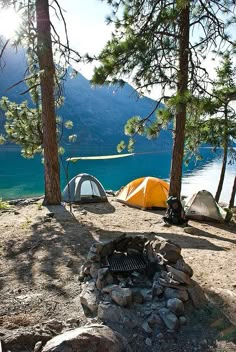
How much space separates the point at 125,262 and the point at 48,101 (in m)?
6.88

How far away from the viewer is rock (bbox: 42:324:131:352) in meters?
2.76

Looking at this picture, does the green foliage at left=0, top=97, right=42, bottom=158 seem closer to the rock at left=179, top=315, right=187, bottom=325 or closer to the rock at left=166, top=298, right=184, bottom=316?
the rock at left=166, top=298, right=184, bottom=316

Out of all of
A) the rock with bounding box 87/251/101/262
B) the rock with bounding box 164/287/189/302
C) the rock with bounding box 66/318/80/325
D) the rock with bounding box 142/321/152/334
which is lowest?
the rock with bounding box 66/318/80/325

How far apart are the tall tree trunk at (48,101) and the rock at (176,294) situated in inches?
284

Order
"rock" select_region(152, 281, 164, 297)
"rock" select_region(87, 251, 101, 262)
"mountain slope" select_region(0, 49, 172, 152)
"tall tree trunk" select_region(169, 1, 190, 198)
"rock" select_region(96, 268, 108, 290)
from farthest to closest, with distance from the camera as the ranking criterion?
1. "mountain slope" select_region(0, 49, 172, 152)
2. "tall tree trunk" select_region(169, 1, 190, 198)
3. "rock" select_region(87, 251, 101, 262)
4. "rock" select_region(96, 268, 108, 290)
5. "rock" select_region(152, 281, 164, 297)

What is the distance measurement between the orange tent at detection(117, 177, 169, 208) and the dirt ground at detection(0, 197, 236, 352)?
2174 millimetres

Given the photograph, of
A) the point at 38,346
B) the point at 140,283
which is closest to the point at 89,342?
the point at 38,346

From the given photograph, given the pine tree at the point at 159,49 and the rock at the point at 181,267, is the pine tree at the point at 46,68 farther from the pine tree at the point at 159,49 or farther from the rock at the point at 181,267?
the rock at the point at 181,267

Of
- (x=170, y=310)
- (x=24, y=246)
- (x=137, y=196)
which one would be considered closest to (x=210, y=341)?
(x=170, y=310)

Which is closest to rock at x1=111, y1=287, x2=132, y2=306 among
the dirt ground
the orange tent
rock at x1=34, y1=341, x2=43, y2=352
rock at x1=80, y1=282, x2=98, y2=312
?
rock at x1=80, y1=282, x2=98, y2=312

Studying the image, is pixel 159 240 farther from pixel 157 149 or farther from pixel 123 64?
pixel 157 149

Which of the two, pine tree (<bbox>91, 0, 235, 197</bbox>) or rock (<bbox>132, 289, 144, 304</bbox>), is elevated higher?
pine tree (<bbox>91, 0, 235, 197</bbox>)

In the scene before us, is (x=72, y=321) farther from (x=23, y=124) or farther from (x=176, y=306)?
(x=23, y=124)

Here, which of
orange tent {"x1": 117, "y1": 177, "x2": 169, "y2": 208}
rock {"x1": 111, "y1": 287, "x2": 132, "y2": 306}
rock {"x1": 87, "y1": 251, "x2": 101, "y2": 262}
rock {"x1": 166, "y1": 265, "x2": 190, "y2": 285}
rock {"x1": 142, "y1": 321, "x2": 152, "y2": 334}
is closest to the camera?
rock {"x1": 142, "y1": 321, "x2": 152, "y2": 334}
